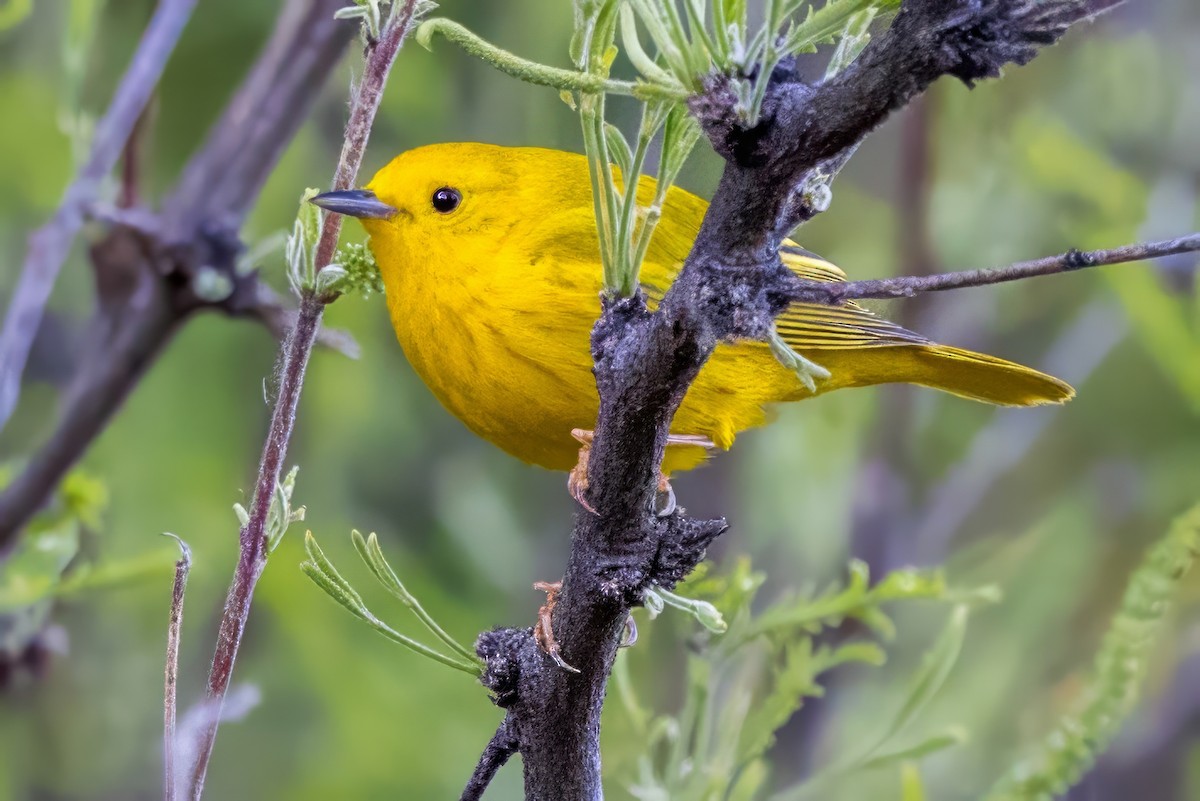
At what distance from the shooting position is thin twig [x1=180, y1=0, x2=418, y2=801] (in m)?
1.00

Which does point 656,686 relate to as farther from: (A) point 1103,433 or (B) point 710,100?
(B) point 710,100

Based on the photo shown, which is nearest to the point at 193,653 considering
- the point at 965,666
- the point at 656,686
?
the point at 656,686

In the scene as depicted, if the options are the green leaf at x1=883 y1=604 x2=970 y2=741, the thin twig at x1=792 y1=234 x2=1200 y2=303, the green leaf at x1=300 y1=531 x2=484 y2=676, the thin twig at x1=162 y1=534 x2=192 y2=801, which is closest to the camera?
the thin twig at x1=792 y1=234 x2=1200 y2=303

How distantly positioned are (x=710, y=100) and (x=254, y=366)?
295cm

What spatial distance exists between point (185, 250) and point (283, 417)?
4.21 ft

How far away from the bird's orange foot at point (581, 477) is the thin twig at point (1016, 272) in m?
0.41

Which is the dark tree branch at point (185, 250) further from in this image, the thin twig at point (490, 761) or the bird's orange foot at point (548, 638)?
the thin twig at point (490, 761)

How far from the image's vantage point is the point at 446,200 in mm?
2148

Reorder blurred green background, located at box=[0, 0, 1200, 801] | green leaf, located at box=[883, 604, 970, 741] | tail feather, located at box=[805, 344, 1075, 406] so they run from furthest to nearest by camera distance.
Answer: blurred green background, located at box=[0, 0, 1200, 801]
tail feather, located at box=[805, 344, 1075, 406]
green leaf, located at box=[883, 604, 970, 741]

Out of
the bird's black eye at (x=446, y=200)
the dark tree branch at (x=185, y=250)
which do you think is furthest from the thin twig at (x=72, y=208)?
the bird's black eye at (x=446, y=200)

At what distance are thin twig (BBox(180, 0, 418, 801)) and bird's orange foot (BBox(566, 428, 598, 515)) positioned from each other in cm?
29

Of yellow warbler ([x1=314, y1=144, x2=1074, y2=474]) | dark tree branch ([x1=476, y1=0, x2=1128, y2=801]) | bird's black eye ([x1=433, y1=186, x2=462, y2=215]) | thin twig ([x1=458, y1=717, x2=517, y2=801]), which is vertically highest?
bird's black eye ([x1=433, y1=186, x2=462, y2=215])

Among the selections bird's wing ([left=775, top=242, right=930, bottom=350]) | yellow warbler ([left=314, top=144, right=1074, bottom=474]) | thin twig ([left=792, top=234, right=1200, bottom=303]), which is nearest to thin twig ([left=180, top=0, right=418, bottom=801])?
thin twig ([left=792, top=234, right=1200, bottom=303])

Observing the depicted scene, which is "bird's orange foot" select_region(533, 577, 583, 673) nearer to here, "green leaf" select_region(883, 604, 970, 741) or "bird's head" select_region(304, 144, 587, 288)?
"green leaf" select_region(883, 604, 970, 741)
